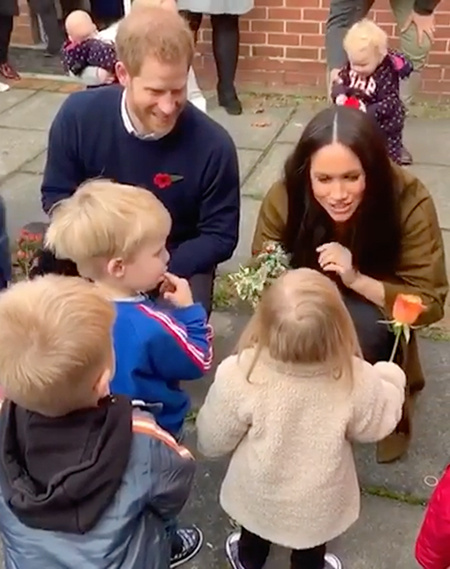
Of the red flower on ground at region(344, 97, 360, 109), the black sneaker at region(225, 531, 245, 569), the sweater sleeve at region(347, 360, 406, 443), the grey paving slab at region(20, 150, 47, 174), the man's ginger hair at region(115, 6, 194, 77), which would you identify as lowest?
the grey paving slab at region(20, 150, 47, 174)

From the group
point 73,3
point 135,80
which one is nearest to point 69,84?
point 73,3

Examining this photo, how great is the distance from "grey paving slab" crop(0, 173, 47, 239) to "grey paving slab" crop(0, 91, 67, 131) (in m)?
0.91

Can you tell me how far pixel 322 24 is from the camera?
631cm

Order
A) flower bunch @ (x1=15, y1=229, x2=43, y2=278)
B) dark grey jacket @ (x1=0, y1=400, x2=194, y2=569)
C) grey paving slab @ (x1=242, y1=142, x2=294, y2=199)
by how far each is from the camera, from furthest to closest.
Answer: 1. grey paving slab @ (x1=242, y1=142, x2=294, y2=199)
2. flower bunch @ (x1=15, y1=229, x2=43, y2=278)
3. dark grey jacket @ (x1=0, y1=400, x2=194, y2=569)

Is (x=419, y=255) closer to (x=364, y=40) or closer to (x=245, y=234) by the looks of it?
(x=245, y=234)

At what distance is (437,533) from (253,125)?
4.22 metres

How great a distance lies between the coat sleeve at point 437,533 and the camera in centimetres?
196

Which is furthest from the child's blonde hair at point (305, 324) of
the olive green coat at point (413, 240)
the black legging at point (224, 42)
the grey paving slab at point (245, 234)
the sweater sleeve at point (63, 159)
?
the black legging at point (224, 42)

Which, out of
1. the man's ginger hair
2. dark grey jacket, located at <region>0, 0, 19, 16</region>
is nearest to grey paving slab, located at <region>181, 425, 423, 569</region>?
the man's ginger hair

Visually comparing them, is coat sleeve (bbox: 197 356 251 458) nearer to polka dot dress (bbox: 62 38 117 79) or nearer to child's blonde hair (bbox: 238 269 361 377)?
child's blonde hair (bbox: 238 269 361 377)

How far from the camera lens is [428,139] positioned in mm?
5531

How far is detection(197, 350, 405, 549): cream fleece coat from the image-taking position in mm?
1998

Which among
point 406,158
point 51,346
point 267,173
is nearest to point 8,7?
point 267,173

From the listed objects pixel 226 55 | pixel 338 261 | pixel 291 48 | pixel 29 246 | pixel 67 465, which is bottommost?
pixel 291 48
